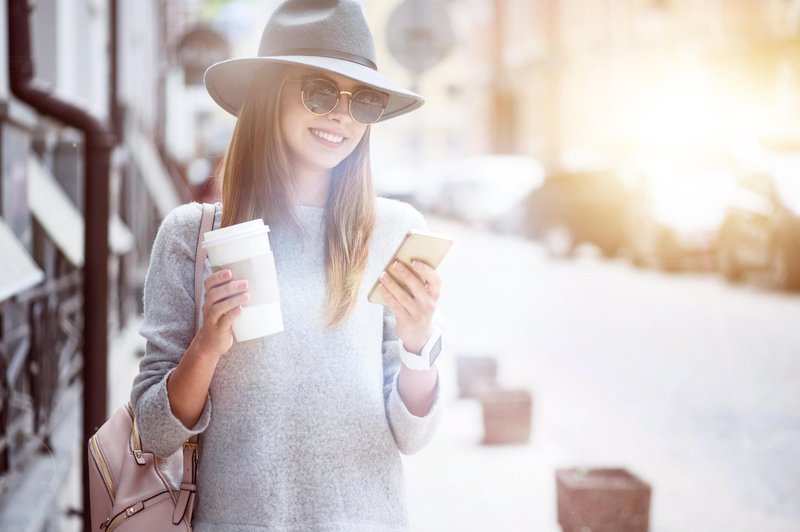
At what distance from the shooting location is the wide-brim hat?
2.10 m

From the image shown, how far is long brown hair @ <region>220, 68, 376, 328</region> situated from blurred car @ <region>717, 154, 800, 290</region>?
12207 mm

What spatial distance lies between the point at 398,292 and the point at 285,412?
33 centimetres

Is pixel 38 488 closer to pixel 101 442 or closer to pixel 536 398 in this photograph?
pixel 101 442

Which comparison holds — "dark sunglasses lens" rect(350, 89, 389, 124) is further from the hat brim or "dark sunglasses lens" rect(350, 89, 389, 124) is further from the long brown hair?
the long brown hair

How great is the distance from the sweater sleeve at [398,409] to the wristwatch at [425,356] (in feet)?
0.10

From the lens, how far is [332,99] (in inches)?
84.4

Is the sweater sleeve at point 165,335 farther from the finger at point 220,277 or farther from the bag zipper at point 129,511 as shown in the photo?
the finger at point 220,277

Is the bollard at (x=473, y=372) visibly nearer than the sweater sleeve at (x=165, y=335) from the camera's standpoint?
No

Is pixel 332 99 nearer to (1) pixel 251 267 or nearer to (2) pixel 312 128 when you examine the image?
(2) pixel 312 128

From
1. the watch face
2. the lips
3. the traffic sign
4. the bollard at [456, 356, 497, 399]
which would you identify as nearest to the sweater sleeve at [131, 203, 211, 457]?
the lips

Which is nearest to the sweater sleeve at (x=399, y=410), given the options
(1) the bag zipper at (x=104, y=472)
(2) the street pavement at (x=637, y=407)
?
(1) the bag zipper at (x=104, y=472)

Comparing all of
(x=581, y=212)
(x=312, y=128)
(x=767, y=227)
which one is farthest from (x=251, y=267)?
(x=581, y=212)

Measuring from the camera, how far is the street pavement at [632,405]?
541cm

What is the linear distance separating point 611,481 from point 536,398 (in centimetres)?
330
